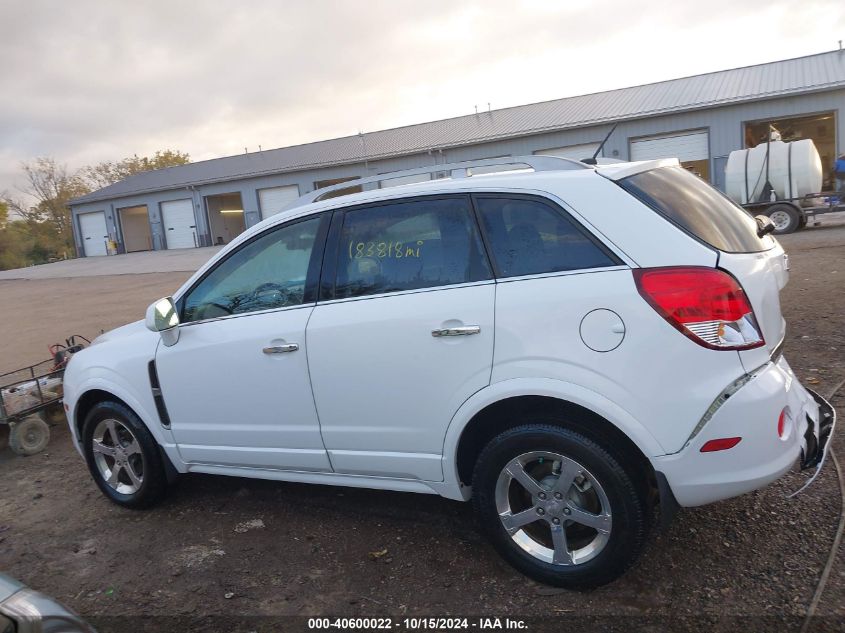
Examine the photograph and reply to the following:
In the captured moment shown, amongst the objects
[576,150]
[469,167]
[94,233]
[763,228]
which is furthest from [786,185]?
[94,233]

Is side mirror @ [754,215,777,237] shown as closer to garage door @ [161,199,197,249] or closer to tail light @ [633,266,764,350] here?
tail light @ [633,266,764,350]

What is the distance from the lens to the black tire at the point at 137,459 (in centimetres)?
407

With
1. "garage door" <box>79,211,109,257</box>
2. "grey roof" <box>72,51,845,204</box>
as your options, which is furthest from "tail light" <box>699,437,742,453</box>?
"garage door" <box>79,211,109,257</box>

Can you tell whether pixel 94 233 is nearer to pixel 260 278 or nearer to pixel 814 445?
pixel 260 278

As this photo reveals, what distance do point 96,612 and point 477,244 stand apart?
2.58 m

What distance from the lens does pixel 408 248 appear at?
324cm

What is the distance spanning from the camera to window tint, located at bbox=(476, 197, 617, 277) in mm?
2775

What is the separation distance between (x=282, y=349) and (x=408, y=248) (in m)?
0.86

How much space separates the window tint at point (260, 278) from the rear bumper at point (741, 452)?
2081mm

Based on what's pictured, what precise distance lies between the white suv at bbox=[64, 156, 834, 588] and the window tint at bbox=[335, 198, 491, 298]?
12mm

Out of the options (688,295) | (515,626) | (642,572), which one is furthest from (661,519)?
(688,295)

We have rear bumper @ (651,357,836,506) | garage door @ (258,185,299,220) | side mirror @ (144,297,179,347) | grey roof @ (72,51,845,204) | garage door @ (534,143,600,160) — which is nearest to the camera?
rear bumper @ (651,357,836,506)

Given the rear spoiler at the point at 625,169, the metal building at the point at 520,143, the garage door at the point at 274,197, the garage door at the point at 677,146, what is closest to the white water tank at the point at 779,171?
the metal building at the point at 520,143

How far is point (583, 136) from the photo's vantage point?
83.9 ft
